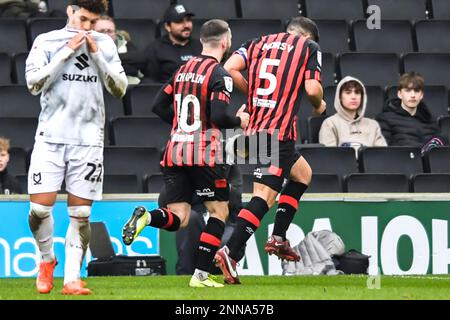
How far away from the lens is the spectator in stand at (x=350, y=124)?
14258 mm

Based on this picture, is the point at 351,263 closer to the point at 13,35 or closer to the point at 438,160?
the point at 438,160

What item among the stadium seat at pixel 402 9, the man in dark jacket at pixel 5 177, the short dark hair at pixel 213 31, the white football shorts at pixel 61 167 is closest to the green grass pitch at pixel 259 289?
the white football shorts at pixel 61 167

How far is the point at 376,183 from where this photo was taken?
14.1 metres

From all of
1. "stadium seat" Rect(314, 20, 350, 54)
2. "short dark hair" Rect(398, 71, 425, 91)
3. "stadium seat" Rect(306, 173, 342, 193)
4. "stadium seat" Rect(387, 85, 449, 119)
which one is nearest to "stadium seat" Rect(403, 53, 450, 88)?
"stadium seat" Rect(387, 85, 449, 119)

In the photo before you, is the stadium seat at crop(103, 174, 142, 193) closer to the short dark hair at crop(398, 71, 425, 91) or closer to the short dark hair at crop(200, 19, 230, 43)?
the short dark hair at crop(398, 71, 425, 91)

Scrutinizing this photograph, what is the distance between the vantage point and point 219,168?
10.4 meters

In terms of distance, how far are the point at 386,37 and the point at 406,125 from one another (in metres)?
1.90

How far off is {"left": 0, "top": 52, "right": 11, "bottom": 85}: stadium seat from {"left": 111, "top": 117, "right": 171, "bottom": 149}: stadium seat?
1.45 metres

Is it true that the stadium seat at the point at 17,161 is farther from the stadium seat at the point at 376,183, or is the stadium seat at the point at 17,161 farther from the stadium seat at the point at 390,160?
the stadium seat at the point at 390,160

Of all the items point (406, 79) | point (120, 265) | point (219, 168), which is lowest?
point (120, 265)

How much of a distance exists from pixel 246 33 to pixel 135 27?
49.6 inches

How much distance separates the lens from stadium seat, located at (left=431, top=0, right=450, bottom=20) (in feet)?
55.7

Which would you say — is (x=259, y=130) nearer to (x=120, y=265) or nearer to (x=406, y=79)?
(x=120, y=265)
